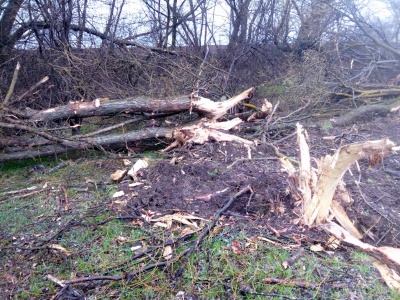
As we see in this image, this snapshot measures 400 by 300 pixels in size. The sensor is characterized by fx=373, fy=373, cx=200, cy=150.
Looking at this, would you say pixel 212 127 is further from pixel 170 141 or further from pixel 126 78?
pixel 126 78

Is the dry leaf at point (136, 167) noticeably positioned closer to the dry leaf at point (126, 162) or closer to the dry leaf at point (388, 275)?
the dry leaf at point (126, 162)

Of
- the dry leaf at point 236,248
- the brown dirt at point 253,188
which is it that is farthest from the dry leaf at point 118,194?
the dry leaf at point 236,248

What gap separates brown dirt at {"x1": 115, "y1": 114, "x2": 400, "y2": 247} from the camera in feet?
10.4

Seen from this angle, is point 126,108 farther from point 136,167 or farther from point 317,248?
point 317,248

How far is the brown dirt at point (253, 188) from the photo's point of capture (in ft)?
10.4

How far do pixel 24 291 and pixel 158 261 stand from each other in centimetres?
96

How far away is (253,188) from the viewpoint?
3555mm

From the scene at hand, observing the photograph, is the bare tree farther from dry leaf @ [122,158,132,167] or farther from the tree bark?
dry leaf @ [122,158,132,167]

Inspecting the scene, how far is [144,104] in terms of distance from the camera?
18.5 ft

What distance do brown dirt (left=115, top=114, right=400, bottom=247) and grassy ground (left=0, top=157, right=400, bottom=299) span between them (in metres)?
0.26

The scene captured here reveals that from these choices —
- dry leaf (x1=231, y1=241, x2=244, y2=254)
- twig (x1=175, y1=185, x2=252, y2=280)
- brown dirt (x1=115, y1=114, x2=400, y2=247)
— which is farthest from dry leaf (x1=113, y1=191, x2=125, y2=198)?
dry leaf (x1=231, y1=241, x2=244, y2=254)

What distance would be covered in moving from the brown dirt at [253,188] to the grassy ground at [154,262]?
26cm

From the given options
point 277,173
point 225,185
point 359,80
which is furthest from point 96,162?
point 359,80

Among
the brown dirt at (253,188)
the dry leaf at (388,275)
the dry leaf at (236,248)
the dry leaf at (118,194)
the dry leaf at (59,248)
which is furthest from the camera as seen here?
the dry leaf at (118,194)
